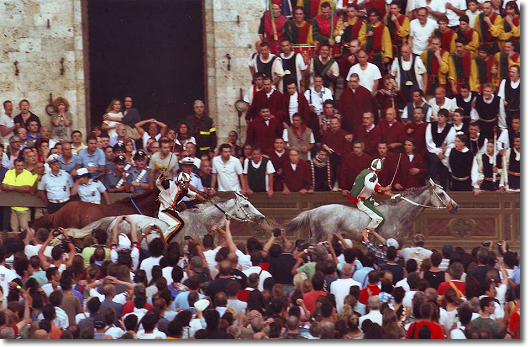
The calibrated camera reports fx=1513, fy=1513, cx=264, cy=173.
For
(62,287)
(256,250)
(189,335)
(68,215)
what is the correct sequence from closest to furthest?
(189,335)
(62,287)
(256,250)
(68,215)

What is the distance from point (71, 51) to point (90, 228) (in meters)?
6.59

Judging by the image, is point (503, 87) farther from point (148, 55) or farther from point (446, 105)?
point (148, 55)

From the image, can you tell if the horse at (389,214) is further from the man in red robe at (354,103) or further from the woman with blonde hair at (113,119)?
the woman with blonde hair at (113,119)

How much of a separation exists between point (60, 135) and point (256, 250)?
8821 mm

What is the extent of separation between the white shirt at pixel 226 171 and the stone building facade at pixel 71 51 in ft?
12.5

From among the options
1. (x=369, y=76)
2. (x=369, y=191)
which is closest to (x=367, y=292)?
(x=369, y=191)

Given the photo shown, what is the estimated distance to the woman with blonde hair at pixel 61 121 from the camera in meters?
30.3

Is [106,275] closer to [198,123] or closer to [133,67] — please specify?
[198,123]

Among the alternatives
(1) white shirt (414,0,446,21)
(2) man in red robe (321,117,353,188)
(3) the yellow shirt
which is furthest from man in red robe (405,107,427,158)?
(3) the yellow shirt

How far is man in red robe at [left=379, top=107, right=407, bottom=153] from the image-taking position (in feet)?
91.5

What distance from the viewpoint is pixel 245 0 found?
103 ft

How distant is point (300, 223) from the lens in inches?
1077

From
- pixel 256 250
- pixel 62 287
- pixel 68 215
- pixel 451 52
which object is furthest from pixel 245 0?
pixel 62 287

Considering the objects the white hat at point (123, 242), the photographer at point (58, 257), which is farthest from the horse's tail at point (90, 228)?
the photographer at point (58, 257)
